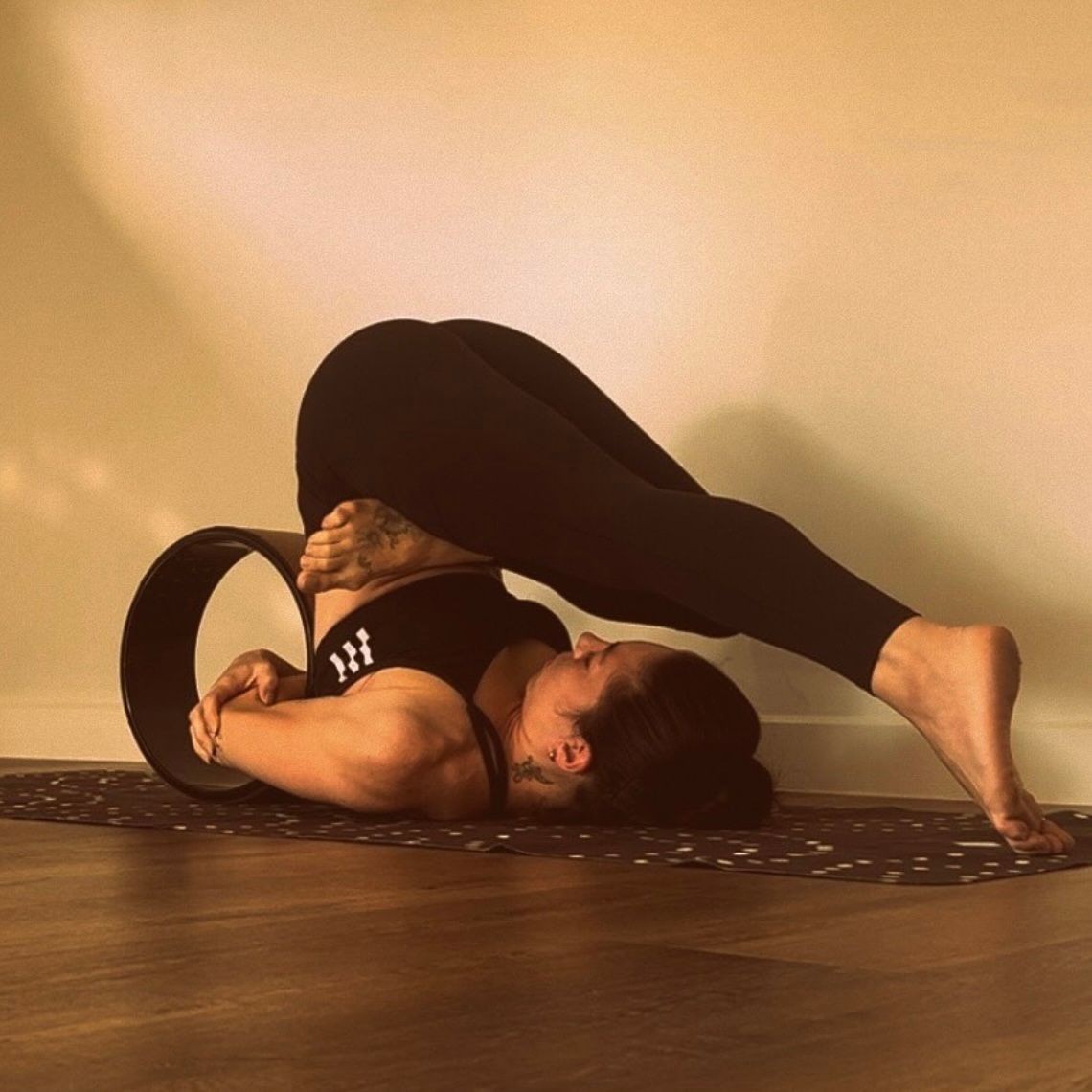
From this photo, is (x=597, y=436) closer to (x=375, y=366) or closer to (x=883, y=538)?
(x=375, y=366)

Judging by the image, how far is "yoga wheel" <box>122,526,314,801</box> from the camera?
2.51m

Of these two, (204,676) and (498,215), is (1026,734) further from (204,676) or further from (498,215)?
(204,676)

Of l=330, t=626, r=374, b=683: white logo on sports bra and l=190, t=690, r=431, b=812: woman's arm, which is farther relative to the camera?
l=330, t=626, r=374, b=683: white logo on sports bra

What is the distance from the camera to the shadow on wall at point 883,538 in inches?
102

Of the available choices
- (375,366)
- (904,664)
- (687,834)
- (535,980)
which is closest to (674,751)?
(687,834)

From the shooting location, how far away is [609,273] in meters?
3.05

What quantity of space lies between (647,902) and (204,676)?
7.45ft

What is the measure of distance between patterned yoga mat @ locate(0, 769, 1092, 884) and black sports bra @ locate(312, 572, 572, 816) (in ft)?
0.46

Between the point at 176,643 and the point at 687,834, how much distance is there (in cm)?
99

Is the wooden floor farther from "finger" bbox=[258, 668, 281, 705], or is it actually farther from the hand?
"finger" bbox=[258, 668, 281, 705]

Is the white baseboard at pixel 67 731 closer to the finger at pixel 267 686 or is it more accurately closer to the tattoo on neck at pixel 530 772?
the finger at pixel 267 686

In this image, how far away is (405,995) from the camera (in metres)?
1.07

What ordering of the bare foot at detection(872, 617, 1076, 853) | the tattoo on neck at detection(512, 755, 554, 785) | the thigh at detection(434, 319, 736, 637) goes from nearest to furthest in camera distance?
the bare foot at detection(872, 617, 1076, 853), the tattoo on neck at detection(512, 755, 554, 785), the thigh at detection(434, 319, 736, 637)

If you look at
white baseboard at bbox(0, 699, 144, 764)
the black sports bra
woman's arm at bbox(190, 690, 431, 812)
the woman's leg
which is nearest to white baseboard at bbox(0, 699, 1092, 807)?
the woman's leg
